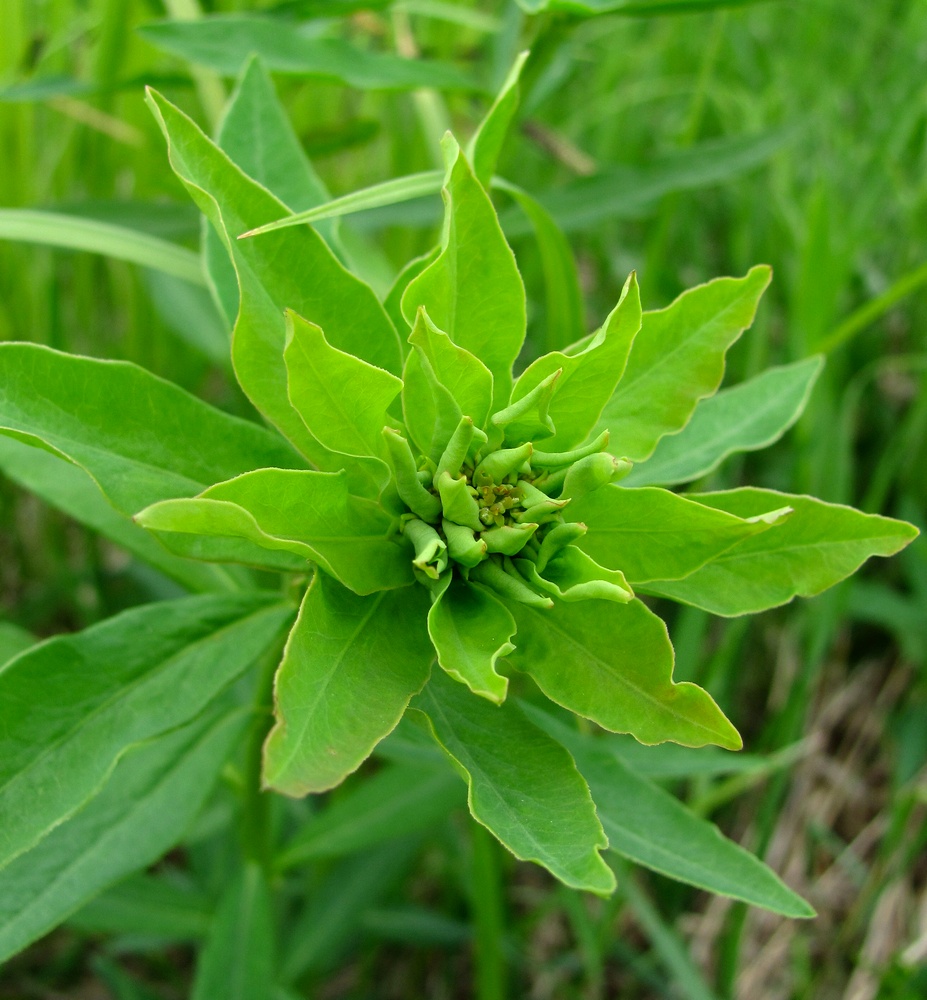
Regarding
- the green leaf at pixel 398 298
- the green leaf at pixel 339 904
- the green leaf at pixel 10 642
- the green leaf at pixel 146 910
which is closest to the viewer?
the green leaf at pixel 398 298

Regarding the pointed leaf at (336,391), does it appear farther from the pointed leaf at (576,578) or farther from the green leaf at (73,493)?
the green leaf at (73,493)

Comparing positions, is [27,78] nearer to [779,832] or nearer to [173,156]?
[173,156]

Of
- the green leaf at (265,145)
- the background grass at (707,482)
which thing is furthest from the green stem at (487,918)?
the green leaf at (265,145)

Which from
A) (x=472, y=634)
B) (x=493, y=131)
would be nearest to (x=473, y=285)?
(x=493, y=131)

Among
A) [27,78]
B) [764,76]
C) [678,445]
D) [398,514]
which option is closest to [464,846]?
[678,445]

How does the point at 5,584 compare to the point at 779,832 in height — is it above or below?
above

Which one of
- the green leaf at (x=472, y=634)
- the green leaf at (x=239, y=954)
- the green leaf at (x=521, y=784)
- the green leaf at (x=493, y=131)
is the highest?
the green leaf at (x=493, y=131)
